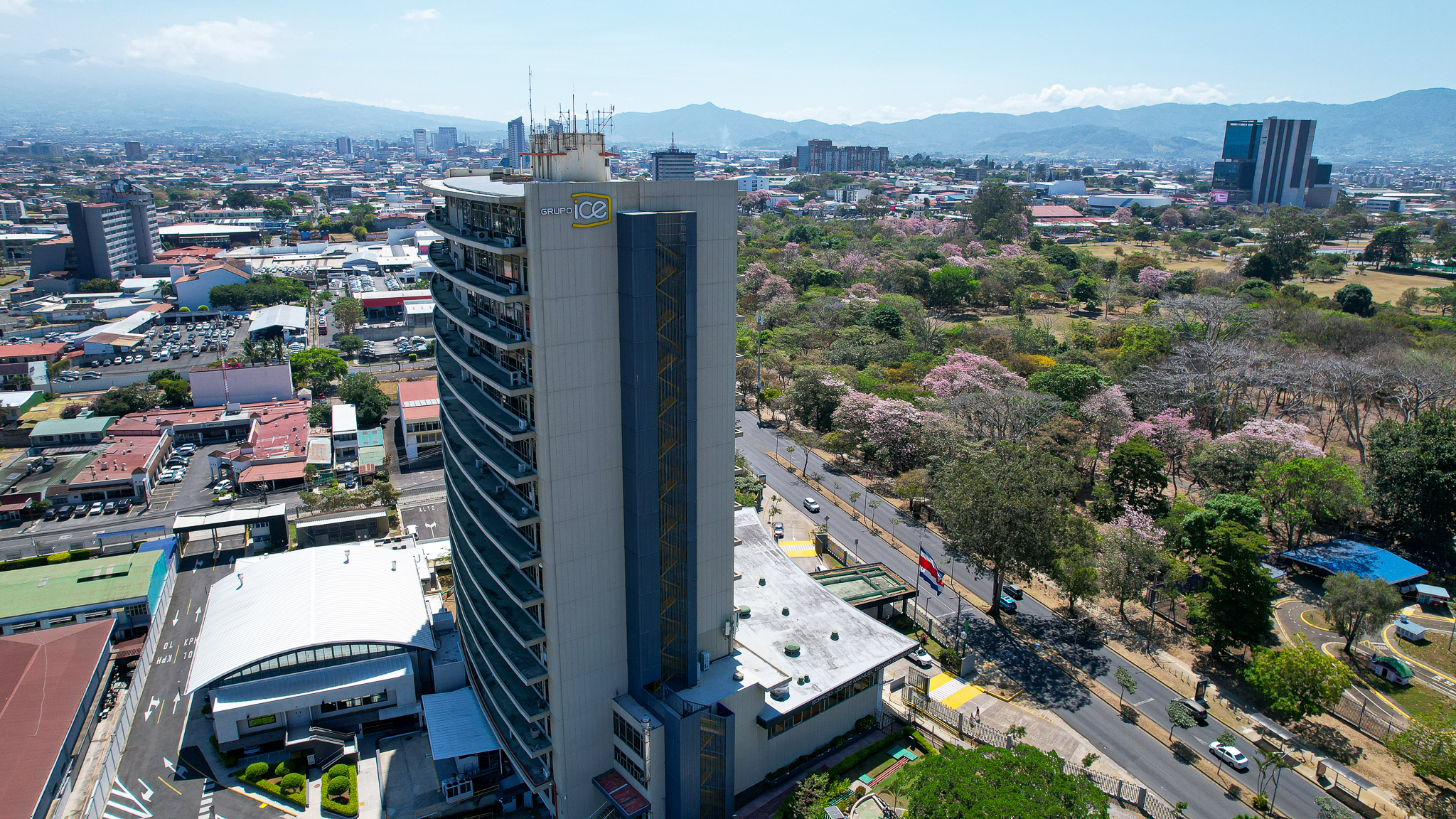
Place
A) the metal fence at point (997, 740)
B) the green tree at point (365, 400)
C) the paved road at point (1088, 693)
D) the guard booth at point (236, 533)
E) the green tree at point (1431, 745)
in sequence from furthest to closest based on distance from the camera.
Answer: the green tree at point (365, 400) → the guard booth at point (236, 533) → the paved road at point (1088, 693) → the metal fence at point (997, 740) → the green tree at point (1431, 745)

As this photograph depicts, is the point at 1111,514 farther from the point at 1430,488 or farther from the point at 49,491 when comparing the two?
the point at 49,491

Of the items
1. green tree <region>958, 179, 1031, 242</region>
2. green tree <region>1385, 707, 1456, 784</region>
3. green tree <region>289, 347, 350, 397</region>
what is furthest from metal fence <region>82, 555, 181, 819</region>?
green tree <region>958, 179, 1031, 242</region>

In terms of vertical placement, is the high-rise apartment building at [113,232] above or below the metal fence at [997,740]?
above

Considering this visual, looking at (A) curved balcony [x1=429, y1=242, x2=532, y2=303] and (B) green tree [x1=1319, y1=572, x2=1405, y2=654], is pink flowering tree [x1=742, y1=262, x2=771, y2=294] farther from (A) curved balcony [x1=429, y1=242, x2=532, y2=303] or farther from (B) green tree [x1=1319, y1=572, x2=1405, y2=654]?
(A) curved balcony [x1=429, y1=242, x2=532, y2=303]

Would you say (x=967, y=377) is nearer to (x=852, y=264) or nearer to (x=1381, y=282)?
(x=852, y=264)

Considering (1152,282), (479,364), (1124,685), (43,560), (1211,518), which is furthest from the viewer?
(1152,282)

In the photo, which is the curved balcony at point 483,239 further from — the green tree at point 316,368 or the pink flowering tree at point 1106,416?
the green tree at point 316,368

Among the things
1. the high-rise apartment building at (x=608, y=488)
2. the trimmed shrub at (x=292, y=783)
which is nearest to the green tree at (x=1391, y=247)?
the high-rise apartment building at (x=608, y=488)

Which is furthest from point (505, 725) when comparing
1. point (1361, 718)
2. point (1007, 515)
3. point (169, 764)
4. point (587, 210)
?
point (1361, 718)
